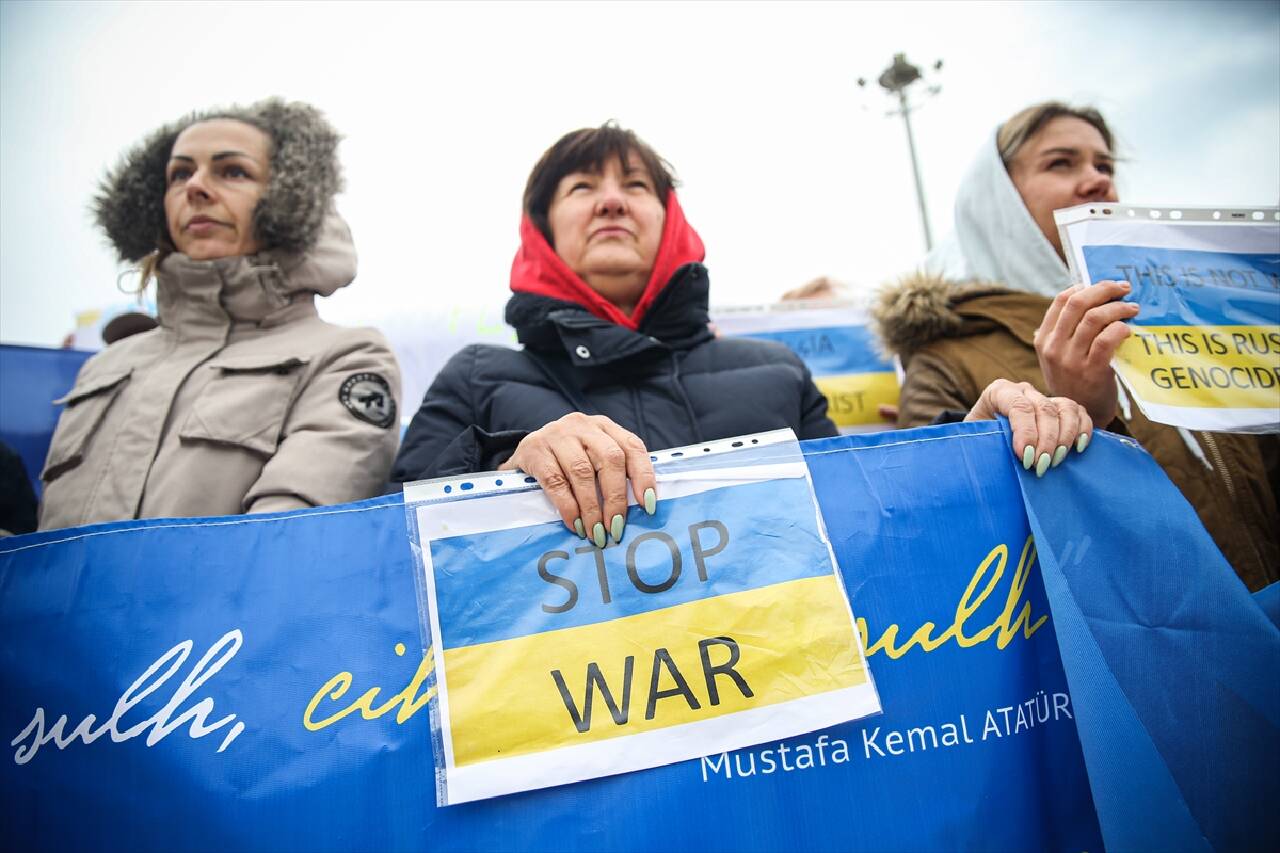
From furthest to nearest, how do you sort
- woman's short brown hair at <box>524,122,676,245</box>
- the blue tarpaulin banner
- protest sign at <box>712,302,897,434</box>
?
protest sign at <box>712,302,897,434</box>, woman's short brown hair at <box>524,122,676,245</box>, the blue tarpaulin banner

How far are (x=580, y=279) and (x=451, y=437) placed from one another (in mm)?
608

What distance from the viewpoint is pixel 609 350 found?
1.81 metres

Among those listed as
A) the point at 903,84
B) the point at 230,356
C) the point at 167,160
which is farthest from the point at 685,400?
the point at 903,84

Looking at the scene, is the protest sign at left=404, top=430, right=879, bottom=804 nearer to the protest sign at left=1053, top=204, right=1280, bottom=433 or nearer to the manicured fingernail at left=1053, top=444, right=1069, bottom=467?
the manicured fingernail at left=1053, top=444, right=1069, bottom=467

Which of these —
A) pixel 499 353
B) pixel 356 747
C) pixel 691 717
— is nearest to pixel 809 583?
pixel 691 717

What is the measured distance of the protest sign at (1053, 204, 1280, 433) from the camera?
146 centimetres

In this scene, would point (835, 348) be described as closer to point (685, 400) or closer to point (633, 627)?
point (685, 400)

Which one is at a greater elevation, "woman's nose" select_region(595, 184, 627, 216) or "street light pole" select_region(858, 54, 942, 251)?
"street light pole" select_region(858, 54, 942, 251)

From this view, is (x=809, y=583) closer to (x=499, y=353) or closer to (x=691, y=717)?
(x=691, y=717)

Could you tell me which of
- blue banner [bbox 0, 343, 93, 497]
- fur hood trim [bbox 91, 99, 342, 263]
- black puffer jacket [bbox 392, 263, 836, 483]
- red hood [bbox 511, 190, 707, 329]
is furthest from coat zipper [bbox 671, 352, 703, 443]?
blue banner [bbox 0, 343, 93, 497]

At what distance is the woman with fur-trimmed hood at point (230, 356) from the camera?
1.86 metres

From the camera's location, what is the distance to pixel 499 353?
6.37ft

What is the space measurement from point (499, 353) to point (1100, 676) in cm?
149

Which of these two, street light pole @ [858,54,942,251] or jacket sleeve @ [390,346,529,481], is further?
street light pole @ [858,54,942,251]
